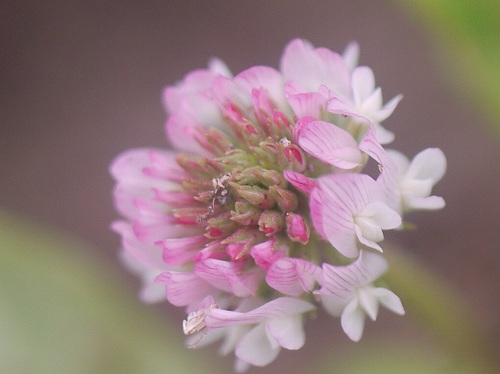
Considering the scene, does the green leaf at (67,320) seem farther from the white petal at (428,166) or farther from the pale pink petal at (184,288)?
the white petal at (428,166)

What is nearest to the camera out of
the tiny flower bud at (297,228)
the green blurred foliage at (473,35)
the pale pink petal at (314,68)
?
the tiny flower bud at (297,228)

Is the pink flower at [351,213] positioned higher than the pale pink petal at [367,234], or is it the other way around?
the pink flower at [351,213]

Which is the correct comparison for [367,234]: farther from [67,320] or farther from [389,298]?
[67,320]

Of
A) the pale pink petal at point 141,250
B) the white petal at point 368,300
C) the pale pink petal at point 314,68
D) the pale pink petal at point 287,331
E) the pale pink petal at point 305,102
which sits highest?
the pale pink petal at point 314,68

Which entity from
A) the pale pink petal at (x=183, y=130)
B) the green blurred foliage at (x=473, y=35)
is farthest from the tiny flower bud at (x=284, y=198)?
the green blurred foliage at (x=473, y=35)

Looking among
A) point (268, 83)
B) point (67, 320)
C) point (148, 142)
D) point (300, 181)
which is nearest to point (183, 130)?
point (268, 83)
